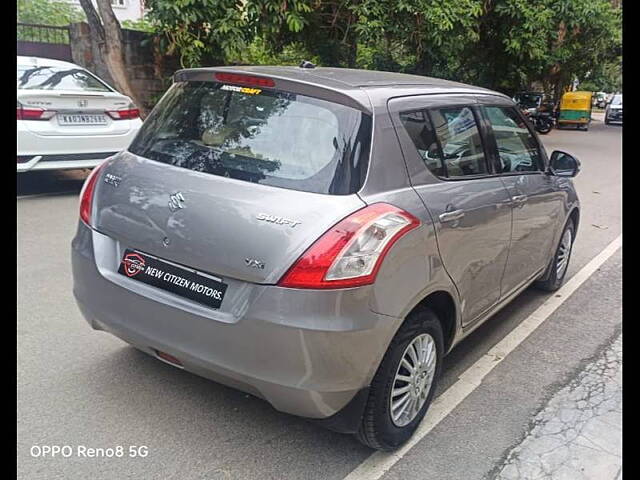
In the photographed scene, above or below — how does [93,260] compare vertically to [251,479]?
above

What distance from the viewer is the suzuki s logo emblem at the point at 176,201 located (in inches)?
99.1

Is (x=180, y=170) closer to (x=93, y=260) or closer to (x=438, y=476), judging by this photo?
(x=93, y=260)

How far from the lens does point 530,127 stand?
13.8 ft

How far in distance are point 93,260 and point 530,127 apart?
3135 millimetres

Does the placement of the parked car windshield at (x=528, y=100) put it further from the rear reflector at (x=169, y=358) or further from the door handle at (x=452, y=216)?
the rear reflector at (x=169, y=358)

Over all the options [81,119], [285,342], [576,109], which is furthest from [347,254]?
[576,109]

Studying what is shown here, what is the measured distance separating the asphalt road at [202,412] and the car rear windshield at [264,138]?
1.23 meters

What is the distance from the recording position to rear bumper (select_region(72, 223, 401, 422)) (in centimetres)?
225

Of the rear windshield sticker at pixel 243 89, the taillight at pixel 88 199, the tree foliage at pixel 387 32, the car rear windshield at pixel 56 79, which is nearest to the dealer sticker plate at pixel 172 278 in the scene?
the taillight at pixel 88 199

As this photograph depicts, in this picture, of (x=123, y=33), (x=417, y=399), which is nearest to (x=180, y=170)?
(x=417, y=399)

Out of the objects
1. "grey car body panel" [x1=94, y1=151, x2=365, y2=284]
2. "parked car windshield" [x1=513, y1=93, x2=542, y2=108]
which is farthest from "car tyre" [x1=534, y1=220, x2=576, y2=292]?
"parked car windshield" [x1=513, y1=93, x2=542, y2=108]

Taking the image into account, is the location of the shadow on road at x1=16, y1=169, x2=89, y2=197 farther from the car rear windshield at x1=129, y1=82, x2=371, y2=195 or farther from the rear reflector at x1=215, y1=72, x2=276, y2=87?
the rear reflector at x1=215, y1=72, x2=276, y2=87

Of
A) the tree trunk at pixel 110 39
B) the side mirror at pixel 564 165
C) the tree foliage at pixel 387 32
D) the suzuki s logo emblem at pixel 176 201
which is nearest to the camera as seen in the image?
the suzuki s logo emblem at pixel 176 201

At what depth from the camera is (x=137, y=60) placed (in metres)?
10.6
